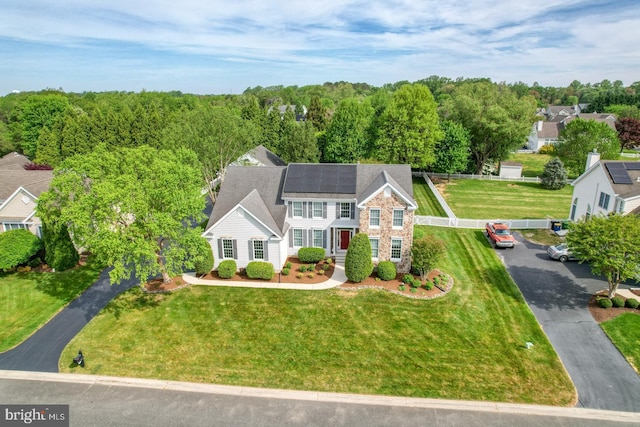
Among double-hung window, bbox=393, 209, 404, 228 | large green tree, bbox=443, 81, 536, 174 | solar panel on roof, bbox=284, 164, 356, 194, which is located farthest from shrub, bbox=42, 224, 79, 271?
large green tree, bbox=443, 81, 536, 174

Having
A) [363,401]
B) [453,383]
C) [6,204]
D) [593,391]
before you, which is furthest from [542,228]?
[6,204]

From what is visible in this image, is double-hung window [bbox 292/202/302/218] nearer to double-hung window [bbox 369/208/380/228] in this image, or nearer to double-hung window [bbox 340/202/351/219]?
double-hung window [bbox 340/202/351/219]

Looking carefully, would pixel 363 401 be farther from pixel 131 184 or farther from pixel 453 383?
pixel 131 184

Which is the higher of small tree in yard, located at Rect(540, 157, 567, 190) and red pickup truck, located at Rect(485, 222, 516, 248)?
small tree in yard, located at Rect(540, 157, 567, 190)

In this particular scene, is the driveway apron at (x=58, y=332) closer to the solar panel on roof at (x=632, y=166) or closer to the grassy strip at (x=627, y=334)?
the grassy strip at (x=627, y=334)

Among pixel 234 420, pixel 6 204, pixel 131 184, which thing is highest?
pixel 131 184

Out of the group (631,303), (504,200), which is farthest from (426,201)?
(631,303)

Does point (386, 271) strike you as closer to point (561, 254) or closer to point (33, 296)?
point (561, 254)
